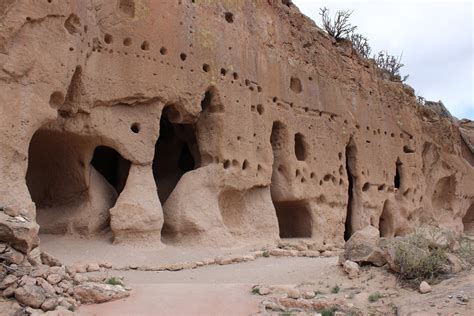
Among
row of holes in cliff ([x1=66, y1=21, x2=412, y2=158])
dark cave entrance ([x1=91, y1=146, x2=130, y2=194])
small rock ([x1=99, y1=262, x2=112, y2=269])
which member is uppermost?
row of holes in cliff ([x1=66, y1=21, x2=412, y2=158])

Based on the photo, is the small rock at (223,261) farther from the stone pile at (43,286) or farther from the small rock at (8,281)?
the small rock at (8,281)

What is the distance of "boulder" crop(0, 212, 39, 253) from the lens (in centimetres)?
673

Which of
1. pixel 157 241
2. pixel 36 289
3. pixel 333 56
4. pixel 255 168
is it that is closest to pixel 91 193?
pixel 157 241

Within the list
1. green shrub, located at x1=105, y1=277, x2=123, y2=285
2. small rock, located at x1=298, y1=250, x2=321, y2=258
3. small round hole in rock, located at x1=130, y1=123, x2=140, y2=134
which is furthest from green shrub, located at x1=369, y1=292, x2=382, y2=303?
small round hole in rock, located at x1=130, y1=123, x2=140, y2=134

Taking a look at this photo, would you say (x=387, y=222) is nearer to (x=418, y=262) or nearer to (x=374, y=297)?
(x=418, y=262)

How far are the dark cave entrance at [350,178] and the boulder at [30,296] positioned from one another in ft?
39.3

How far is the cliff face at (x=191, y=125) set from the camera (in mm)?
9469

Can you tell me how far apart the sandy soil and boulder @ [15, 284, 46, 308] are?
1.54 ft

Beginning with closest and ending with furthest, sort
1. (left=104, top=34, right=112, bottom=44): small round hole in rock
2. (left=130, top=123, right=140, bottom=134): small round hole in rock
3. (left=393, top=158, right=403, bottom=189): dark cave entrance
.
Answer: (left=104, top=34, right=112, bottom=44): small round hole in rock, (left=130, top=123, right=140, bottom=134): small round hole in rock, (left=393, top=158, right=403, bottom=189): dark cave entrance

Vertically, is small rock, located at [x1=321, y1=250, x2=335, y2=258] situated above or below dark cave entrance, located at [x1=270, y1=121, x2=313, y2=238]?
below

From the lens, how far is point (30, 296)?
6117 millimetres

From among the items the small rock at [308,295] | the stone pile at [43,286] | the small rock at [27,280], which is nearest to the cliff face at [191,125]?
the stone pile at [43,286]

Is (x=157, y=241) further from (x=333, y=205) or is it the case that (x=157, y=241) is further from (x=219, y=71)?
(x=333, y=205)

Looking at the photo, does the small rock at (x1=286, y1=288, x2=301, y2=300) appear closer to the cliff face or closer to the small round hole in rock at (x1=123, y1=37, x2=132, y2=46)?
the cliff face
